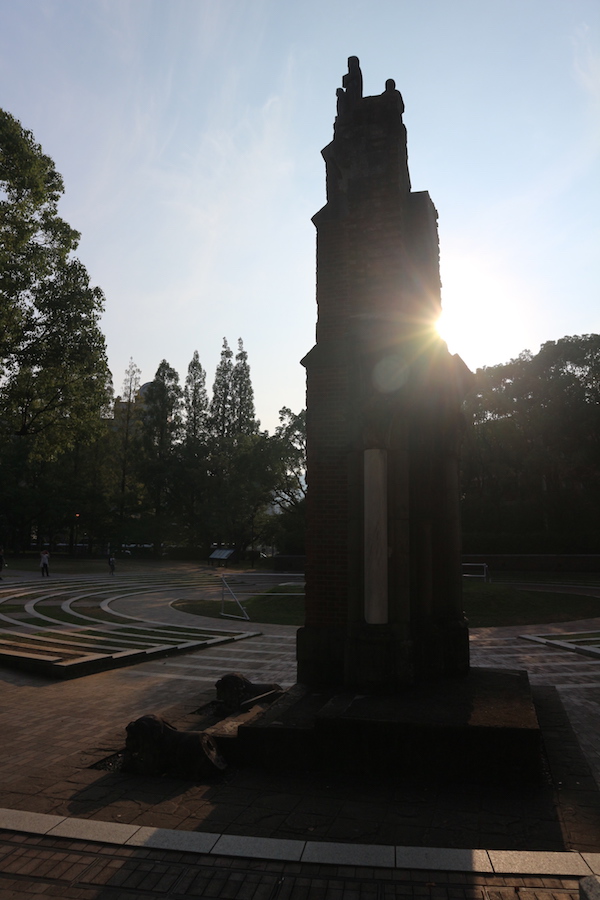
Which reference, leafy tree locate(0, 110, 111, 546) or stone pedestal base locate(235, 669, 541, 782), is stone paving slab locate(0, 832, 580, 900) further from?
leafy tree locate(0, 110, 111, 546)

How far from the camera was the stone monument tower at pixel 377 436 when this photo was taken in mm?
6676

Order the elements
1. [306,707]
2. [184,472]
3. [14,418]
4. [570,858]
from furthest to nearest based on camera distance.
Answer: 1. [184,472]
2. [14,418]
3. [306,707]
4. [570,858]

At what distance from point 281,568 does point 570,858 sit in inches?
1334


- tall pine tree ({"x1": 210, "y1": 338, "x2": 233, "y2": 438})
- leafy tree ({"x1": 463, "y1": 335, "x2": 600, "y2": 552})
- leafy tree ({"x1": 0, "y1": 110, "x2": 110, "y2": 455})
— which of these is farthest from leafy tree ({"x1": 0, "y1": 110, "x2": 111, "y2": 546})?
tall pine tree ({"x1": 210, "y1": 338, "x2": 233, "y2": 438})

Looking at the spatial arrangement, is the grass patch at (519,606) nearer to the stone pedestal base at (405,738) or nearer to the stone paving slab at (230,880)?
the stone pedestal base at (405,738)

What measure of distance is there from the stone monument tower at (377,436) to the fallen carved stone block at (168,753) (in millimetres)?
1796

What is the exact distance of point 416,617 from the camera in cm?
723

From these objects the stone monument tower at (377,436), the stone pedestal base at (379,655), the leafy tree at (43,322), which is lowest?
the stone pedestal base at (379,655)

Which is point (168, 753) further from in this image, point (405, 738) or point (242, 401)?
point (242, 401)

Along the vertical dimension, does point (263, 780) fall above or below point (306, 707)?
below

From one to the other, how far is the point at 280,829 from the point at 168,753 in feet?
5.33

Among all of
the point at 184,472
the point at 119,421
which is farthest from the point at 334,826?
the point at 119,421

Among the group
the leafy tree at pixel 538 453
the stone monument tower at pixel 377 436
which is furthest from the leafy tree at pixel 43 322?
the leafy tree at pixel 538 453

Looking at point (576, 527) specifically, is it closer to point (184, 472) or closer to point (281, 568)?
point (281, 568)
